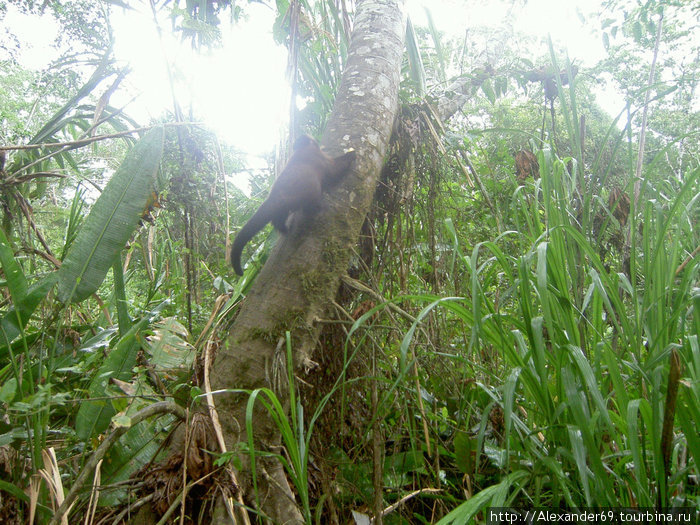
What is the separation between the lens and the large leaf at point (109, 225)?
1.74 meters

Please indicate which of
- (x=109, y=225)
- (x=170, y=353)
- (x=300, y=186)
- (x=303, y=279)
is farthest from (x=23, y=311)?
(x=300, y=186)

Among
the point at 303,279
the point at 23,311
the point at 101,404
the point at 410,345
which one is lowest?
the point at 410,345

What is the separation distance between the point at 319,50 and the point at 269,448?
7.26 feet

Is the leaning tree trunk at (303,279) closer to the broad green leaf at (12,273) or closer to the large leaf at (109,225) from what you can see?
the large leaf at (109,225)

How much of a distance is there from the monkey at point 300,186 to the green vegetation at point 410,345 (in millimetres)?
171

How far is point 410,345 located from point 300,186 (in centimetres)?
91

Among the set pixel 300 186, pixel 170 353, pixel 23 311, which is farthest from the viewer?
pixel 300 186

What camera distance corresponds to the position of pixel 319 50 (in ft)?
8.52

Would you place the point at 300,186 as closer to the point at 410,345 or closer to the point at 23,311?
the point at 410,345

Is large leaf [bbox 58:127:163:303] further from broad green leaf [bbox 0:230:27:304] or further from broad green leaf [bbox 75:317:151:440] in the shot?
broad green leaf [bbox 75:317:151:440]

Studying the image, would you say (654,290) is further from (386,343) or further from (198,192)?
(198,192)

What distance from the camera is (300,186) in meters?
2.06

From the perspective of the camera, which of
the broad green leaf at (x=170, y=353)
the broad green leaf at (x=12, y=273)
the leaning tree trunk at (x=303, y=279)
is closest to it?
the leaning tree trunk at (x=303, y=279)

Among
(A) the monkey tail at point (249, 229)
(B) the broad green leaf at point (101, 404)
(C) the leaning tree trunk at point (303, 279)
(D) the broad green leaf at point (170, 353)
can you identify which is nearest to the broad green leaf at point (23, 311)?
(B) the broad green leaf at point (101, 404)
